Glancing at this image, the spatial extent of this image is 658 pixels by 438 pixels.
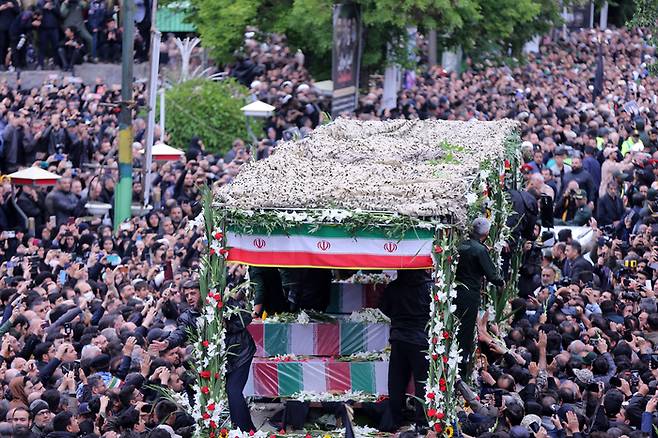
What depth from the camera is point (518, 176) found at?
20.8m

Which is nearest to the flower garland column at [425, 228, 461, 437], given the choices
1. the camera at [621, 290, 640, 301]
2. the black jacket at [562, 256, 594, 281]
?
the camera at [621, 290, 640, 301]

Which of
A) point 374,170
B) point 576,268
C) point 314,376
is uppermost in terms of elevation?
point 374,170

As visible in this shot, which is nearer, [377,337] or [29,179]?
[377,337]

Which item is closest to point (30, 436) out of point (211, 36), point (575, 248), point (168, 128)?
point (575, 248)

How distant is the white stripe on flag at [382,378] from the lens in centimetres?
1445

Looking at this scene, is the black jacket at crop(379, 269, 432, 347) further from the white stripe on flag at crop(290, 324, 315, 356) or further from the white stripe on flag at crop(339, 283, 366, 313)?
the white stripe on flag at crop(339, 283, 366, 313)

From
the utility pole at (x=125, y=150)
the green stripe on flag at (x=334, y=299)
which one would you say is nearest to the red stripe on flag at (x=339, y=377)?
the green stripe on flag at (x=334, y=299)

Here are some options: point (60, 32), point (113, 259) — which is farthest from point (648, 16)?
point (60, 32)

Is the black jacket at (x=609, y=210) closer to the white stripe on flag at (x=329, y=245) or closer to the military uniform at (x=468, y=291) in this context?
the military uniform at (x=468, y=291)

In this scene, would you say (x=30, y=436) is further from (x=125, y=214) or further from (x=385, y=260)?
(x=125, y=214)

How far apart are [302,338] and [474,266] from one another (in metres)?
1.75

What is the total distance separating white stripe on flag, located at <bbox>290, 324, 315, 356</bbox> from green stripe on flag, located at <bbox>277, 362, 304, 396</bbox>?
626mm

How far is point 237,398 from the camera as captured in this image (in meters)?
13.9

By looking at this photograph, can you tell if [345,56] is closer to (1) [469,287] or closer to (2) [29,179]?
(2) [29,179]
